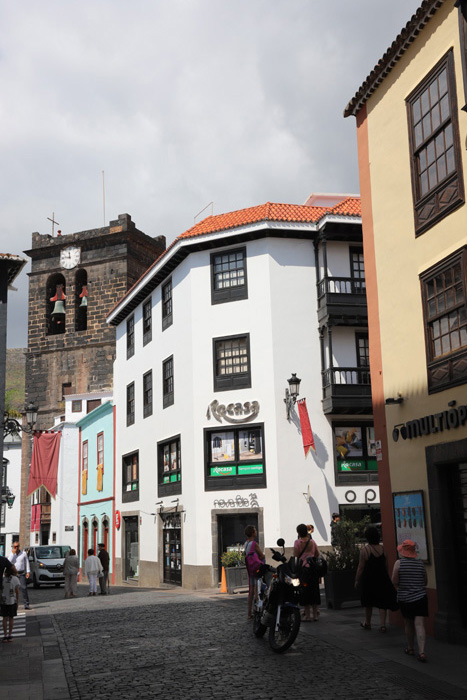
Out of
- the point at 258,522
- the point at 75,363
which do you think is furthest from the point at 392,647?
the point at 75,363

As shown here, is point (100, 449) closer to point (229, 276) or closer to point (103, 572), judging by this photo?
point (103, 572)

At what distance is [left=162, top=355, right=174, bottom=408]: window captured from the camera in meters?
28.9

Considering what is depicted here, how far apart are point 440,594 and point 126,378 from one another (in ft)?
83.7

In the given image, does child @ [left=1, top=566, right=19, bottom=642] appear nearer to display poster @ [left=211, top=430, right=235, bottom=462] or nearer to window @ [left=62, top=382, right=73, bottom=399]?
display poster @ [left=211, top=430, right=235, bottom=462]

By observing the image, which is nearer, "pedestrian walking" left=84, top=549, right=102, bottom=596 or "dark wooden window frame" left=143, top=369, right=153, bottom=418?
"pedestrian walking" left=84, top=549, right=102, bottom=596

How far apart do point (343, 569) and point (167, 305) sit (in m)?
17.1

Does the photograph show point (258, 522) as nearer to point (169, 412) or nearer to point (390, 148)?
point (169, 412)

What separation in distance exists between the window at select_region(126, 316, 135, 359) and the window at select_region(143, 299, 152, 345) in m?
1.81

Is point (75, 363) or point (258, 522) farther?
point (75, 363)

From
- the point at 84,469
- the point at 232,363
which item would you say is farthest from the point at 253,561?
the point at 84,469

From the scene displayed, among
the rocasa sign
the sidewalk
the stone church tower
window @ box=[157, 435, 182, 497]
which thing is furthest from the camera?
the stone church tower

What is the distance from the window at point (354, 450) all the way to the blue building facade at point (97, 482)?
14.2 metres

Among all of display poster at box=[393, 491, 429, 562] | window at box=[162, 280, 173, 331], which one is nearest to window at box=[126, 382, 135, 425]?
window at box=[162, 280, 173, 331]

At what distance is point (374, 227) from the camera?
1405 cm
